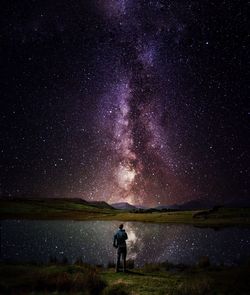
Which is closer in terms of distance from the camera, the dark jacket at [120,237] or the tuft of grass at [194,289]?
the tuft of grass at [194,289]

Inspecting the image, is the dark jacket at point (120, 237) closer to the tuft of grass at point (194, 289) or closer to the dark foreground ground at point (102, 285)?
the dark foreground ground at point (102, 285)

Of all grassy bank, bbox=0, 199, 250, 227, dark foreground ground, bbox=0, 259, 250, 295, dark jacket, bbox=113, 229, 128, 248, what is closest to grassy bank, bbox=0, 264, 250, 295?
dark foreground ground, bbox=0, 259, 250, 295

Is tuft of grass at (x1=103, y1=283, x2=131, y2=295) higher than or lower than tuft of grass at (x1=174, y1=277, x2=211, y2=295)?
lower

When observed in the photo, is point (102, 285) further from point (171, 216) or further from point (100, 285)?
point (171, 216)

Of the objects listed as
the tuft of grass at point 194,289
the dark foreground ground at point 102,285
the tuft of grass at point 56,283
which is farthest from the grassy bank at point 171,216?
the tuft of grass at point 56,283

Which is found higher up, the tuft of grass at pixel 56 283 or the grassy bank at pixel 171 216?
the grassy bank at pixel 171 216

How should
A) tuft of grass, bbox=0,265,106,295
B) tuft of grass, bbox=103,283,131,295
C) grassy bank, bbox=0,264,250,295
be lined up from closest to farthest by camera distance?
1. tuft of grass, bbox=103,283,131,295
2. grassy bank, bbox=0,264,250,295
3. tuft of grass, bbox=0,265,106,295

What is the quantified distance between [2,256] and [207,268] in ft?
58.4

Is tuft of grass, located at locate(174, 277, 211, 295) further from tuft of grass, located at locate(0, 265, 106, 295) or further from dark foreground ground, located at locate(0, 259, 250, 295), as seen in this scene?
tuft of grass, located at locate(0, 265, 106, 295)

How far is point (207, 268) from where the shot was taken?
23.6 metres

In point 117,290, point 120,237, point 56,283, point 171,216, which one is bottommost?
point 117,290

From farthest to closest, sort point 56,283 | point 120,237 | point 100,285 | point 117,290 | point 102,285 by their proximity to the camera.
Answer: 1. point 120,237
2. point 102,285
3. point 100,285
4. point 56,283
5. point 117,290

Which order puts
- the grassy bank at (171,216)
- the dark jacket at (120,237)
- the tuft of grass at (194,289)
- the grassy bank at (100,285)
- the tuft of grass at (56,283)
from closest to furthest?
1. the tuft of grass at (194,289)
2. the grassy bank at (100,285)
3. the tuft of grass at (56,283)
4. the dark jacket at (120,237)
5. the grassy bank at (171,216)

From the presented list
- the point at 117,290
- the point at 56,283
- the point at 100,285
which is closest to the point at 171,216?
the point at 100,285
